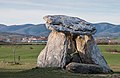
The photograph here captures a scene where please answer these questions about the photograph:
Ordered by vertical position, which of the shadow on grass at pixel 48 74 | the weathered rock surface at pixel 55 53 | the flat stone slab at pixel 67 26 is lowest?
the shadow on grass at pixel 48 74

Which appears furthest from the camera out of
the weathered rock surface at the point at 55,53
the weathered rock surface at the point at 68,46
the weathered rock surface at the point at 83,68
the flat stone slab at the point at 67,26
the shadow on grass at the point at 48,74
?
the flat stone slab at the point at 67,26

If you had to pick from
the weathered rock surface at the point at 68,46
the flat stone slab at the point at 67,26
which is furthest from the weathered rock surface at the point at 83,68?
the flat stone slab at the point at 67,26

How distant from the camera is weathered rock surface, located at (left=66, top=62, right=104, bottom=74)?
96.4ft

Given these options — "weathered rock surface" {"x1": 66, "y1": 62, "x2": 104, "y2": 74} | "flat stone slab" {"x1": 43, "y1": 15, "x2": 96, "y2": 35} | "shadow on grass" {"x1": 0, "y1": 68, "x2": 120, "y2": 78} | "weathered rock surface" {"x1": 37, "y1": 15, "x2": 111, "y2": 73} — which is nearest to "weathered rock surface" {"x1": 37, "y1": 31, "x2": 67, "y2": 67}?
"weathered rock surface" {"x1": 37, "y1": 15, "x2": 111, "y2": 73}

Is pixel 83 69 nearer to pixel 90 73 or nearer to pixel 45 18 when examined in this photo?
pixel 90 73

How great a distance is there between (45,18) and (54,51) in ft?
9.93

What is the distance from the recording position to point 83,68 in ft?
96.9

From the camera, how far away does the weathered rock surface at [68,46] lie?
31.6m

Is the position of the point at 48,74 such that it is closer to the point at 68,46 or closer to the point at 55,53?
the point at 55,53

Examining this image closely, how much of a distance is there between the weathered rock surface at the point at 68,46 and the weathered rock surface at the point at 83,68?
4.02 feet

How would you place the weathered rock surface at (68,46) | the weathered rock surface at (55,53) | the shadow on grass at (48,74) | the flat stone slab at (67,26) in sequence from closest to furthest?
the shadow on grass at (48,74) < the weathered rock surface at (55,53) < the weathered rock surface at (68,46) < the flat stone slab at (67,26)

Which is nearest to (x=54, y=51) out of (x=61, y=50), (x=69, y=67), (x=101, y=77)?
(x=61, y=50)

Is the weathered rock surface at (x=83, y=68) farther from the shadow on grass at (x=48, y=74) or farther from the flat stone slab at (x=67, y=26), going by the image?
the flat stone slab at (x=67, y=26)

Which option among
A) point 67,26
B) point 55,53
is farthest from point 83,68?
point 67,26
